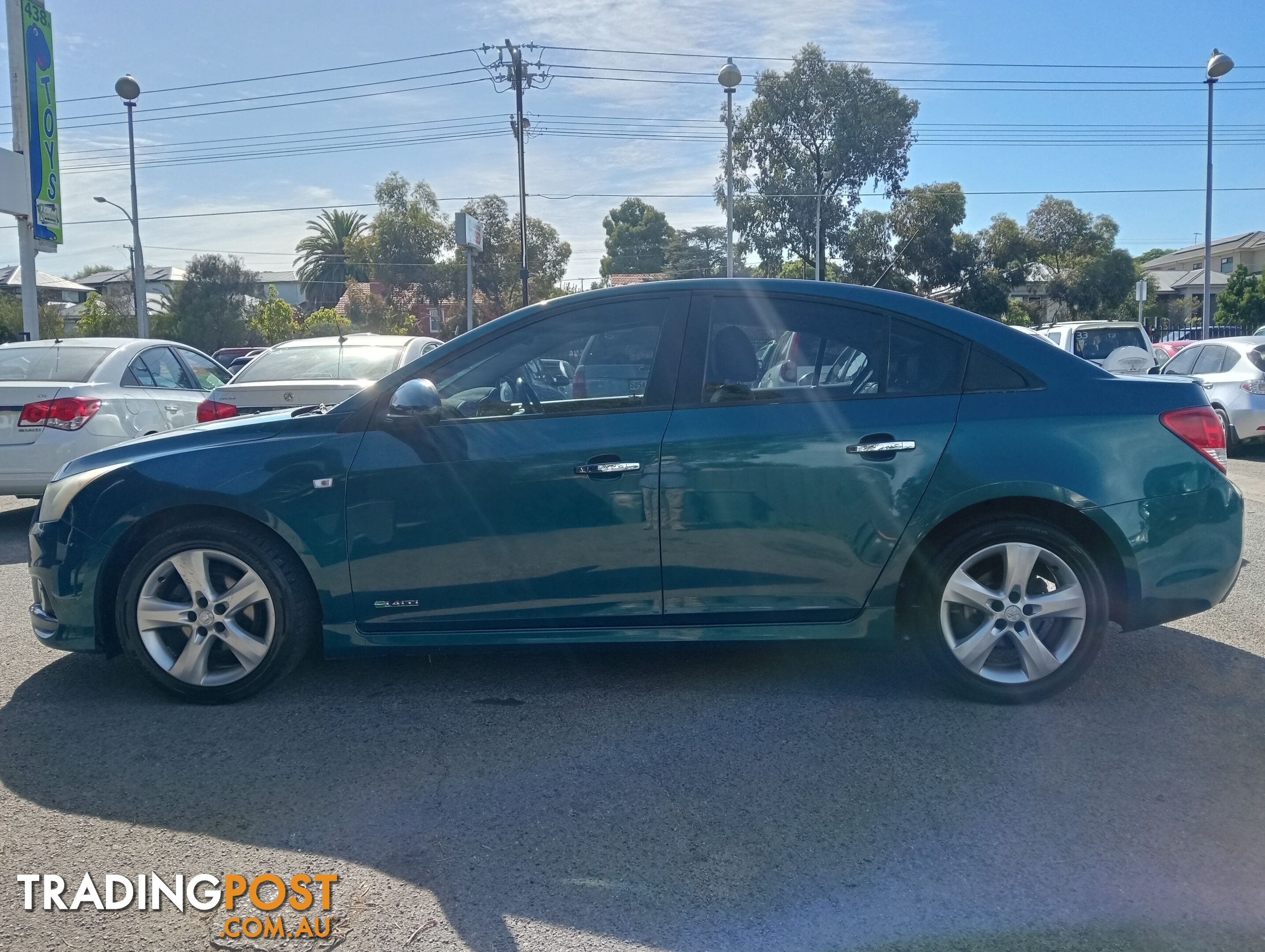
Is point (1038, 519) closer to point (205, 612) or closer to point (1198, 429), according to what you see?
point (1198, 429)

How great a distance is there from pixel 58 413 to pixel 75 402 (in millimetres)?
146

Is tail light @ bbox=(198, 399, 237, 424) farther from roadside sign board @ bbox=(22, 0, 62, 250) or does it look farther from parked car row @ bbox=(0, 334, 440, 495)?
roadside sign board @ bbox=(22, 0, 62, 250)

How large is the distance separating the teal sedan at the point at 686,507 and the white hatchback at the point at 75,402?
4139 mm

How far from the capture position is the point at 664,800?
3.35 metres

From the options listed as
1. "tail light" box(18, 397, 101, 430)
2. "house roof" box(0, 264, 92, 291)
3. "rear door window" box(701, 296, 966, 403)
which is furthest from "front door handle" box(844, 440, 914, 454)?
"house roof" box(0, 264, 92, 291)

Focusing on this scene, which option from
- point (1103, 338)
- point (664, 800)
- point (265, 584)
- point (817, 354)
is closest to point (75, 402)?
point (265, 584)

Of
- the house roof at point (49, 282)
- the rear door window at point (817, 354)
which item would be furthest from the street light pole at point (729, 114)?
the house roof at point (49, 282)

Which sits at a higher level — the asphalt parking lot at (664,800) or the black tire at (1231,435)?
the black tire at (1231,435)

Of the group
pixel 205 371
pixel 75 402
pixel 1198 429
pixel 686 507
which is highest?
pixel 205 371

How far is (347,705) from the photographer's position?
14.0 ft

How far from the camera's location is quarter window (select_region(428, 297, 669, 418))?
13.7 feet

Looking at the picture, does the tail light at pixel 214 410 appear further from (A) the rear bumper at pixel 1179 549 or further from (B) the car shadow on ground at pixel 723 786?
(A) the rear bumper at pixel 1179 549

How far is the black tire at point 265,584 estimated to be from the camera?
4137 mm

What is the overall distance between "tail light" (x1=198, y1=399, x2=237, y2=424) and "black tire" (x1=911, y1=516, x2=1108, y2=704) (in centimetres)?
588
